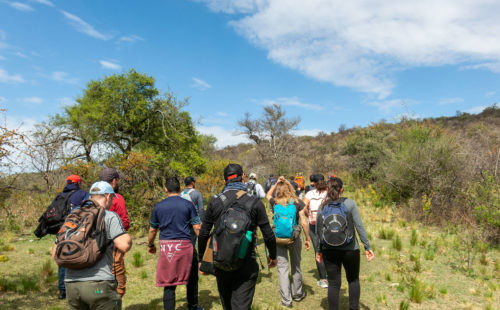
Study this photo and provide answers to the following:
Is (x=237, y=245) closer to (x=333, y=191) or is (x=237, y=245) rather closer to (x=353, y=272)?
(x=333, y=191)

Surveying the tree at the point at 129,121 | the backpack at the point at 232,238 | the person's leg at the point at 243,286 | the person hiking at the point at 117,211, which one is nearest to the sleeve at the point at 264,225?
the backpack at the point at 232,238

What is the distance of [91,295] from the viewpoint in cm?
251

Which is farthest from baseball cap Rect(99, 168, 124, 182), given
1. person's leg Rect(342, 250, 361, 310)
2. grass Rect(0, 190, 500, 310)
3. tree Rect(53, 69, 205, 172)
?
tree Rect(53, 69, 205, 172)

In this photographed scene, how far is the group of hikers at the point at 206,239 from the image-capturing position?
99.3 inches

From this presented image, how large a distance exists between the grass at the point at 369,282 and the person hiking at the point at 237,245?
1.76 metres

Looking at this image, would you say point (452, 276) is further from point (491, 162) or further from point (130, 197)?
point (130, 197)

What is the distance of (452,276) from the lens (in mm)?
6070

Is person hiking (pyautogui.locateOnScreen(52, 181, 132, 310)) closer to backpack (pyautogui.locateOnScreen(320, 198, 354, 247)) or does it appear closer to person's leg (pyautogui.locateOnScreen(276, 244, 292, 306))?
backpack (pyautogui.locateOnScreen(320, 198, 354, 247))

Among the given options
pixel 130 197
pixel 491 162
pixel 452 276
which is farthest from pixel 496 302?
pixel 130 197

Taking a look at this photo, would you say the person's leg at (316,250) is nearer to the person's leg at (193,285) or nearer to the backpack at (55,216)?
the person's leg at (193,285)

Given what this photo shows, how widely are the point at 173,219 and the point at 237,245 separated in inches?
52.5

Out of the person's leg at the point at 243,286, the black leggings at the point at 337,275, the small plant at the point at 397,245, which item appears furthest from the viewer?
the small plant at the point at 397,245

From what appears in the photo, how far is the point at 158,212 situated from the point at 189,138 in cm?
1303

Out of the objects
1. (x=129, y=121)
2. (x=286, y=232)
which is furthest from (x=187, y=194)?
(x=129, y=121)
